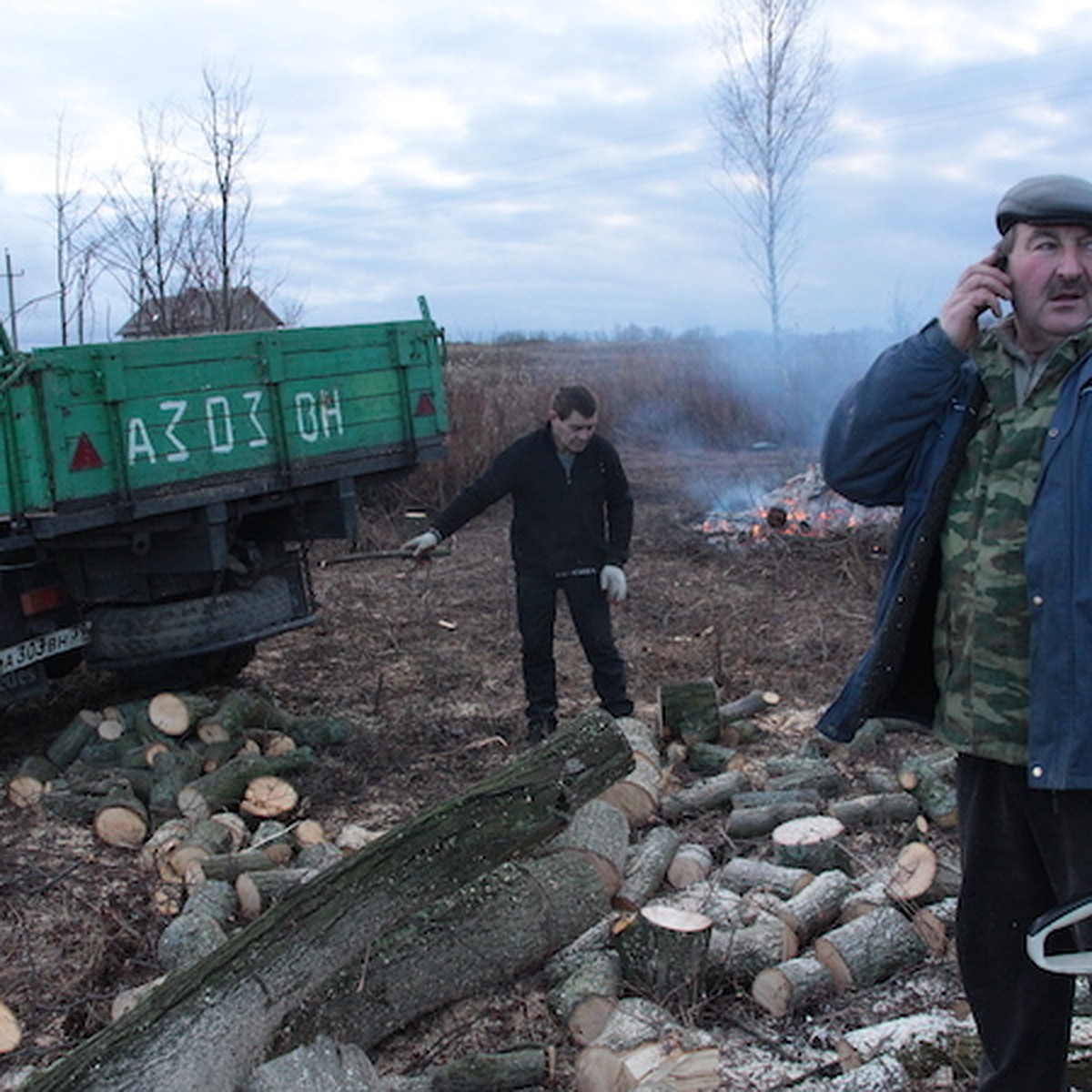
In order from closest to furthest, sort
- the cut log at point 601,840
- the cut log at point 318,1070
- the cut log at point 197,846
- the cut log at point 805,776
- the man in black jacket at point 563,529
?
the cut log at point 318,1070 < the cut log at point 601,840 < the cut log at point 197,846 < the cut log at point 805,776 < the man in black jacket at point 563,529

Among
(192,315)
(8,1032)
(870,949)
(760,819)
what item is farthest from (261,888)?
(192,315)

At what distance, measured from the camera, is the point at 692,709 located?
20.5ft

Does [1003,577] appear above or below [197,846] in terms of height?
above

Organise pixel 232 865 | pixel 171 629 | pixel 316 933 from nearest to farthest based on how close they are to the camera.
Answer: pixel 316 933 < pixel 232 865 < pixel 171 629

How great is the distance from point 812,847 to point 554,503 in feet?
7.62

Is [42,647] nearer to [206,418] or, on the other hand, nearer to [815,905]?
[206,418]

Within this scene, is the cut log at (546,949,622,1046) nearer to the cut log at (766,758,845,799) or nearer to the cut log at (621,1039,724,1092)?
the cut log at (621,1039,724,1092)

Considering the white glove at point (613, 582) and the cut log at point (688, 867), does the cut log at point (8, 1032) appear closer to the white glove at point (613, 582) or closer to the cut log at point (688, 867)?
the cut log at point (688, 867)

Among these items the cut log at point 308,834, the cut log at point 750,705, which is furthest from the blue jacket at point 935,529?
the cut log at point 750,705

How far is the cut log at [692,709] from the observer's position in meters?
6.26

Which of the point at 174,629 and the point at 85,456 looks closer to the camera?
the point at 85,456

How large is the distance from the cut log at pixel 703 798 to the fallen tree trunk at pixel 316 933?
3.11 feet

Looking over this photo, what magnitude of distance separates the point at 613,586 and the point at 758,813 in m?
1.60

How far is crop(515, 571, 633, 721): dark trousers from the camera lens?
6301 mm
